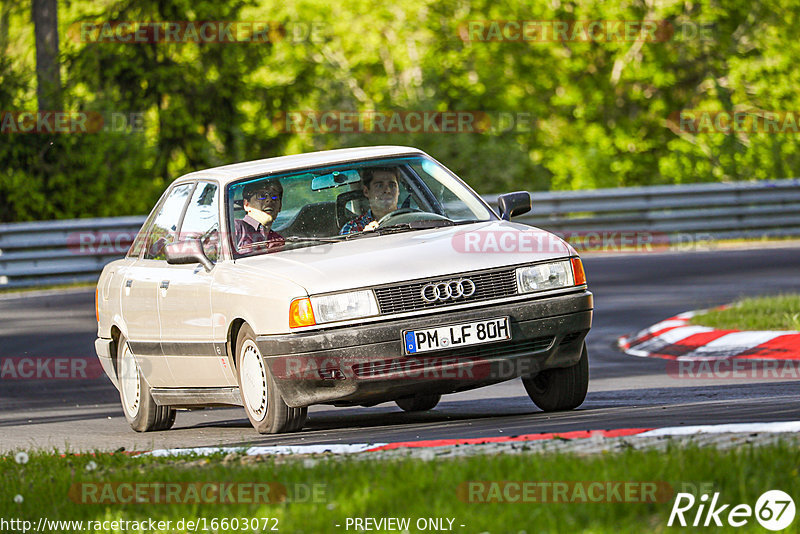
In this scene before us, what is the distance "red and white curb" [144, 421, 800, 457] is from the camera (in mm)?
6266

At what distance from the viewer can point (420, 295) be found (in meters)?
7.68

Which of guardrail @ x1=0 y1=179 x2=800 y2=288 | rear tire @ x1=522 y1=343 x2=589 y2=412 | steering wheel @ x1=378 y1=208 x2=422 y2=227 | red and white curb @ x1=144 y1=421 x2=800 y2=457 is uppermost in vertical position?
steering wheel @ x1=378 y1=208 x2=422 y2=227

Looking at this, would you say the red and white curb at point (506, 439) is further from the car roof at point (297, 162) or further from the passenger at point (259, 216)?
the car roof at point (297, 162)

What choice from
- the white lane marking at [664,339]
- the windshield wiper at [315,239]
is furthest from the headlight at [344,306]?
the white lane marking at [664,339]

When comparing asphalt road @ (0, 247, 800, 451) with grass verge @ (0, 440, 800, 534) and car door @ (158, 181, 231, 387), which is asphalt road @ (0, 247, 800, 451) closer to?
car door @ (158, 181, 231, 387)

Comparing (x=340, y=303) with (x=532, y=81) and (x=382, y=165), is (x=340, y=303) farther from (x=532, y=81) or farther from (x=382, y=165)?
(x=532, y=81)

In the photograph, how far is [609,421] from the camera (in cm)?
729

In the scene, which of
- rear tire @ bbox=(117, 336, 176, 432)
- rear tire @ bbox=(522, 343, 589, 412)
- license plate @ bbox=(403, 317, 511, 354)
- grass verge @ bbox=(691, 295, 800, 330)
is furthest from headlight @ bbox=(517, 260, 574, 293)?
grass verge @ bbox=(691, 295, 800, 330)

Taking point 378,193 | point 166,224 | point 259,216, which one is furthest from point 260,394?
point 166,224

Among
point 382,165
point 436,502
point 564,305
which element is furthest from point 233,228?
point 436,502

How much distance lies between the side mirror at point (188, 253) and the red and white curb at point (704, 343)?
4984 millimetres

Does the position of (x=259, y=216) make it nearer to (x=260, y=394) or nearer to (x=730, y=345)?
(x=260, y=394)

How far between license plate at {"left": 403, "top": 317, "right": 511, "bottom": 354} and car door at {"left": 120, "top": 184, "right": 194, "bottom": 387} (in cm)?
210

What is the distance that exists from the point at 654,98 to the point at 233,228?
1007 inches
